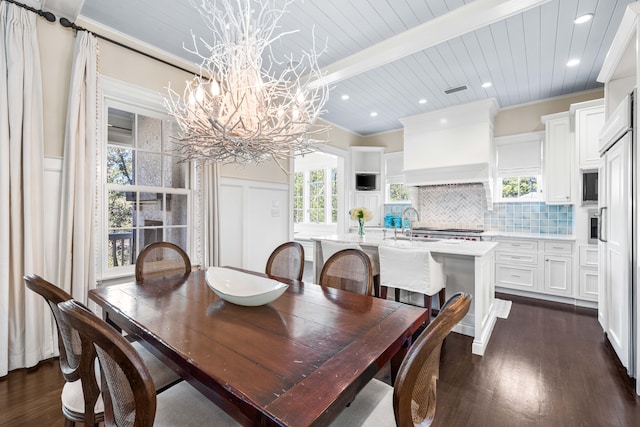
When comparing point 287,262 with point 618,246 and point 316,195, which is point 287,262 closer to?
point 618,246

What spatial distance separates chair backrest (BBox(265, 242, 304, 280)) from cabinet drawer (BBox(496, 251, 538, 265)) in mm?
3345

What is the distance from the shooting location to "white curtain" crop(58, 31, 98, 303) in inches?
90.2

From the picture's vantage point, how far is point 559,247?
374cm

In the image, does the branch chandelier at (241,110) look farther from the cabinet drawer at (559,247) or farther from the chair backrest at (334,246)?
the cabinet drawer at (559,247)

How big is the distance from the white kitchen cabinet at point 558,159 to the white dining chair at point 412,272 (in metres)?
2.53

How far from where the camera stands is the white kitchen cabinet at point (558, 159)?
12.6 ft

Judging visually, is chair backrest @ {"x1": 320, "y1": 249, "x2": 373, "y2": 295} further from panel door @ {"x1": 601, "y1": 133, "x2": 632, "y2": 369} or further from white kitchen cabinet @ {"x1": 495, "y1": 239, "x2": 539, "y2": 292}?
white kitchen cabinet @ {"x1": 495, "y1": 239, "x2": 539, "y2": 292}

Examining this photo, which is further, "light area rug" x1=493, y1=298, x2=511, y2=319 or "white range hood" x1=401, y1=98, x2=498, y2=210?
"white range hood" x1=401, y1=98, x2=498, y2=210

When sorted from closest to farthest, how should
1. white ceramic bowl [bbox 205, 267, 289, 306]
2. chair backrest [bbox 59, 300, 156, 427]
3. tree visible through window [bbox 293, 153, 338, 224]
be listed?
chair backrest [bbox 59, 300, 156, 427]
white ceramic bowl [bbox 205, 267, 289, 306]
tree visible through window [bbox 293, 153, 338, 224]

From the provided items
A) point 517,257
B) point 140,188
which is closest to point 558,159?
point 517,257

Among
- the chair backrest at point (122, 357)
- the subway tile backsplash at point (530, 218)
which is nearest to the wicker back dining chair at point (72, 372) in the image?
the chair backrest at point (122, 357)

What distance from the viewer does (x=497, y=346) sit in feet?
8.50

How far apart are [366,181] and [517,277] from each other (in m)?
3.06

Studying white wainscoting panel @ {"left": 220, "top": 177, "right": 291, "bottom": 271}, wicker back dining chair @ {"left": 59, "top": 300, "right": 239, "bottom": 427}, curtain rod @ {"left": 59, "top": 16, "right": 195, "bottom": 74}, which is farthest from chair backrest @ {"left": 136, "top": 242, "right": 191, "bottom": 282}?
curtain rod @ {"left": 59, "top": 16, "right": 195, "bottom": 74}
